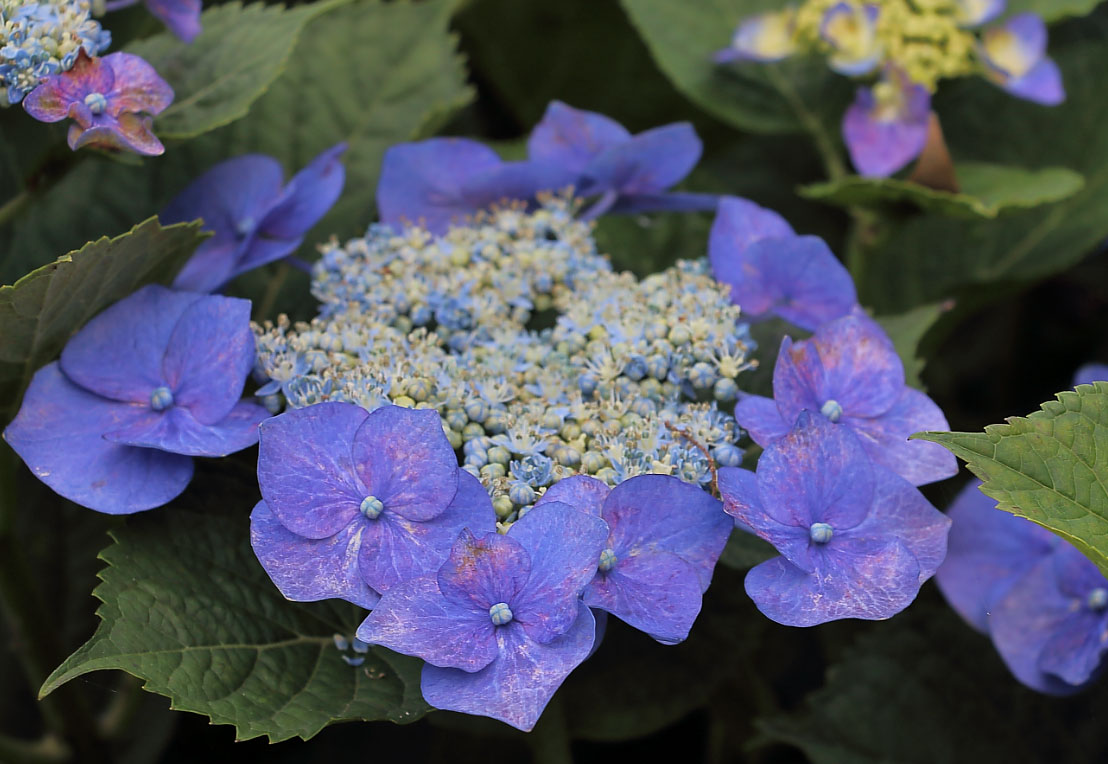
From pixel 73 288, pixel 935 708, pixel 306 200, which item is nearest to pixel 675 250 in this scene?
pixel 306 200

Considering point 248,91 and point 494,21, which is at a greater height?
point 248,91

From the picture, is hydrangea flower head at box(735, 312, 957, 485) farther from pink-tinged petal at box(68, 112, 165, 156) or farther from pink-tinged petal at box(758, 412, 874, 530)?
pink-tinged petal at box(68, 112, 165, 156)

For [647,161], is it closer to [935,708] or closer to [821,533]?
[821,533]

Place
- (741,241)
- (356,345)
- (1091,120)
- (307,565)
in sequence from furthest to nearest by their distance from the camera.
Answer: (1091,120), (741,241), (356,345), (307,565)

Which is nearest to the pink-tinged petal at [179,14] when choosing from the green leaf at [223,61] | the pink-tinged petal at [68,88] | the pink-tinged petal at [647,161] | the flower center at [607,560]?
the green leaf at [223,61]

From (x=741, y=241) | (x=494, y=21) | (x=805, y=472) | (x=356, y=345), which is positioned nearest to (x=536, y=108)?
(x=494, y=21)

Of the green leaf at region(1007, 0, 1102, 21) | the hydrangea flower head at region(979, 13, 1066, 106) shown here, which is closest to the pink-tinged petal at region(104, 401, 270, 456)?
the hydrangea flower head at region(979, 13, 1066, 106)

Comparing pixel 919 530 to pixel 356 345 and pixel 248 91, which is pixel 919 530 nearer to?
pixel 356 345
